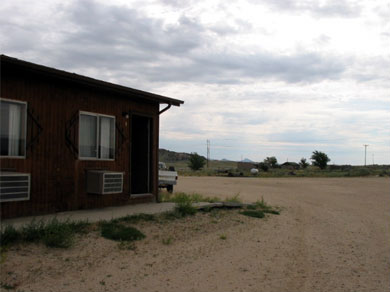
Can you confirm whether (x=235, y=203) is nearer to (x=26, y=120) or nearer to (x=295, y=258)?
(x=295, y=258)

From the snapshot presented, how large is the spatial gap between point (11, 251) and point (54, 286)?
1.26 metres

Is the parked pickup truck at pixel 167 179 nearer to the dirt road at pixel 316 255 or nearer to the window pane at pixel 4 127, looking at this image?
the dirt road at pixel 316 255

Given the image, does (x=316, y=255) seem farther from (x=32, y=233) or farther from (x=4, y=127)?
(x=4, y=127)

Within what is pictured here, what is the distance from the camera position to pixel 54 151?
32.1 ft

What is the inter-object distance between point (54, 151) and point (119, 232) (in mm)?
2754

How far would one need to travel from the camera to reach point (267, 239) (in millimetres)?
9742

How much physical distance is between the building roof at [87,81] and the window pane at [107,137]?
0.88 m

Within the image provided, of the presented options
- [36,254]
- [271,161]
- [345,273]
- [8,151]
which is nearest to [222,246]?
[345,273]

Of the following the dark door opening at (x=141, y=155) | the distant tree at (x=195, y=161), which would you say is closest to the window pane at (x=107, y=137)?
the dark door opening at (x=141, y=155)

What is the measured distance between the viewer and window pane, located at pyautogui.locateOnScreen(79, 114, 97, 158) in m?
10.6

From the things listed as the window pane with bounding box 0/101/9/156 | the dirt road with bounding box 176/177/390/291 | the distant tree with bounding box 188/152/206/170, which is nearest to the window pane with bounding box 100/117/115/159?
the window pane with bounding box 0/101/9/156

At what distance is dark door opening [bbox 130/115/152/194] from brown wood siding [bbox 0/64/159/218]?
1.69m

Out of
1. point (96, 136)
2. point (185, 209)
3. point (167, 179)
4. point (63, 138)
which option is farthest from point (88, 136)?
point (167, 179)

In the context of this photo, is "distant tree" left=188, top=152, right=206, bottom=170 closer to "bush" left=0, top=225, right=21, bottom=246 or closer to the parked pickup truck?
the parked pickup truck
